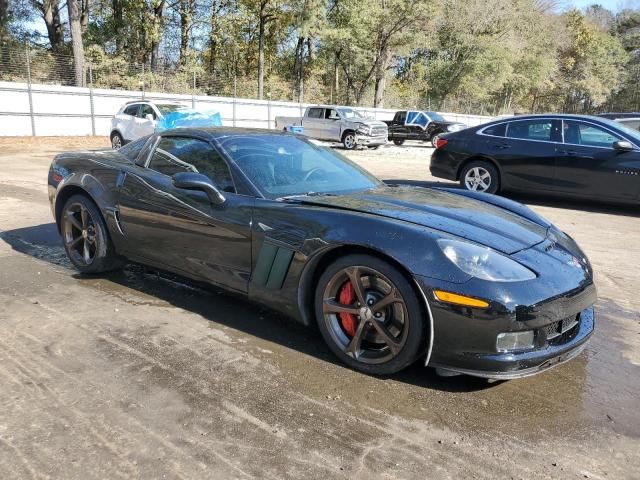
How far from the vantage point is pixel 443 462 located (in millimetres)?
2309

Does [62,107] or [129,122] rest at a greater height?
[62,107]

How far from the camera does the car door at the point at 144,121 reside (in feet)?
51.8

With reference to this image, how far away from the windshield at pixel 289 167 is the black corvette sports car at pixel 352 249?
0.5 inches

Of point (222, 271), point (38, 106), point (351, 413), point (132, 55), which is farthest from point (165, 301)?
point (132, 55)

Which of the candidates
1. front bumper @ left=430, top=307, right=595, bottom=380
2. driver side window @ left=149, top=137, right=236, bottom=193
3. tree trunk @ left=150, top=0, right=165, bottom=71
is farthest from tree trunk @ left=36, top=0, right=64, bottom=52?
front bumper @ left=430, top=307, right=595, bottom=380

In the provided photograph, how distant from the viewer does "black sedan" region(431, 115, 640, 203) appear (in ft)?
26.4

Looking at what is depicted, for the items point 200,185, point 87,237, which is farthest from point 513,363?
point 87,237

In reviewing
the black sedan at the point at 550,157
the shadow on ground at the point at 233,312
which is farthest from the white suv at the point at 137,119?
Answer: the shadow on ground at the point at 233,312

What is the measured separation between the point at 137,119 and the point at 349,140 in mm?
8155

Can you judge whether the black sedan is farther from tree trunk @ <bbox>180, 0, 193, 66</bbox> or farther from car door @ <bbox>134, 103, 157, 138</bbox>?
tree trunk @ <bbox>180, 0, 193, 66</bbox>

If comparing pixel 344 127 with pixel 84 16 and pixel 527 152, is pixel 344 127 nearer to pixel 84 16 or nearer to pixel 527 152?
pixel 527 152

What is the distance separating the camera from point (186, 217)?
3.79 m

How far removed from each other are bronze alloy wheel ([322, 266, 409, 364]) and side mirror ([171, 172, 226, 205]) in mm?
999

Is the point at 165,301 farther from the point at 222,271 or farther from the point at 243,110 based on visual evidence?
the point at 243,110
